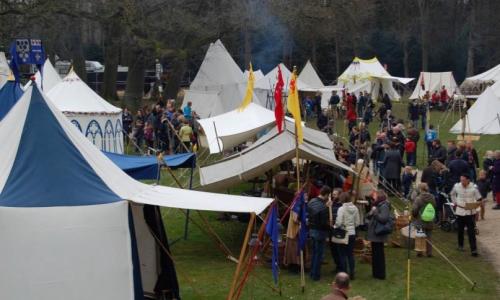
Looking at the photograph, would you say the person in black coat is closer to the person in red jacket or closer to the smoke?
the person in red jacket

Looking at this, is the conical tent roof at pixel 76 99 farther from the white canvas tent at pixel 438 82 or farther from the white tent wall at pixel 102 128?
the white canvas tent at pixel 438 82

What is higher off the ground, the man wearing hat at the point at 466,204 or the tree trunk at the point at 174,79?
the tree trunk at the point at 174,79

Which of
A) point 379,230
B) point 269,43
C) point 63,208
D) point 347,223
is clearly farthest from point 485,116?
point 269,43

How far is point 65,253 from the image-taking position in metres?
9.05

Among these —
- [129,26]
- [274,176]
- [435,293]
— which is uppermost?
[129,26]

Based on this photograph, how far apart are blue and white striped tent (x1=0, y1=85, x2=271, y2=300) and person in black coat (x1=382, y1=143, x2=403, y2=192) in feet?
29.1

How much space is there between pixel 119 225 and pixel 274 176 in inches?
285

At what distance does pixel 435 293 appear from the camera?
38.7 feet

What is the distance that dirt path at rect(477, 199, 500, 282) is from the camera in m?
14.0

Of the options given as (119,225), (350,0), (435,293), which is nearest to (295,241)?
(435,293)

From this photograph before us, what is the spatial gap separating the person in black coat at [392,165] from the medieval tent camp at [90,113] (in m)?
9.17

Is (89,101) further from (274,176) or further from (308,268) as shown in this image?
(308,268)

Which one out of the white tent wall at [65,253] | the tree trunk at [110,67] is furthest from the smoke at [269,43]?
the white tent wall at [65,253]

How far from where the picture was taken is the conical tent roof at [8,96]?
52.5 ft
